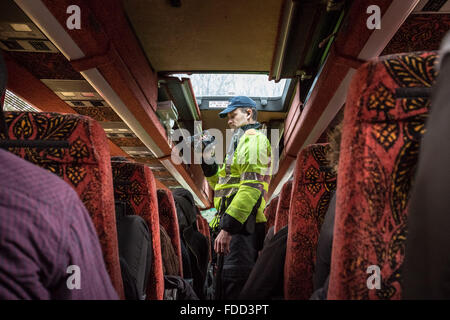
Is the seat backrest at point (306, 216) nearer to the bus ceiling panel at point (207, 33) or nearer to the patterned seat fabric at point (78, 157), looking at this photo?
the patterned seat fabric at point (78, 157)

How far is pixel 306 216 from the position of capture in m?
1.07

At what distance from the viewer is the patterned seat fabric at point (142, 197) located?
1234 millimetres

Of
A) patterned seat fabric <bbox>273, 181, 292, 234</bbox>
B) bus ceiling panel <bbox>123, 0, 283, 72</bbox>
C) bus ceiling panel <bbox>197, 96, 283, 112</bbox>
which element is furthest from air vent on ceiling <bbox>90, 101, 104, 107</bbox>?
patterned seat fabric <bbox>273, 181, 292, 234</bbox>

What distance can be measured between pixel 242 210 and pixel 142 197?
0.55 metres

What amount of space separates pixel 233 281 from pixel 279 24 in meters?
2.37

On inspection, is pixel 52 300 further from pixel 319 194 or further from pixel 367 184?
pixel 319 194

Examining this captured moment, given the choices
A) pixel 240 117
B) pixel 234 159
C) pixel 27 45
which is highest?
pixel 27 45

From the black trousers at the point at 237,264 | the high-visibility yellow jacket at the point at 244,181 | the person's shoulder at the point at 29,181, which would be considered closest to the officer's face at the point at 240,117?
the high-visibility yellow jacket at the point at 244,181

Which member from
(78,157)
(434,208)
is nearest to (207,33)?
(78,157)

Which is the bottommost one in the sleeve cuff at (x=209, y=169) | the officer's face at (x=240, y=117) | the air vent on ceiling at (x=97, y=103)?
the sleeve cuff at (x=209, y=169)

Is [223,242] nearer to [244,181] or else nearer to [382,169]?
[244,181]

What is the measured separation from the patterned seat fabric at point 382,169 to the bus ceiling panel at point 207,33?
236 centimetres

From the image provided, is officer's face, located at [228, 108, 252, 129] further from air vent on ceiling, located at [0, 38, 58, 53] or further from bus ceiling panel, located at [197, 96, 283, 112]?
bus ceiling panel, located at [197, 96, 283, 112]

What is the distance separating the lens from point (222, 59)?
11.6ft
